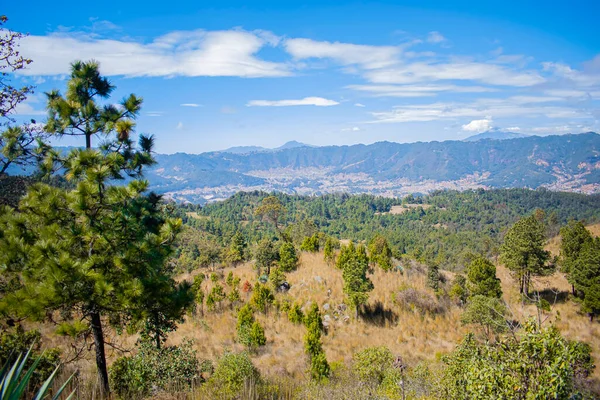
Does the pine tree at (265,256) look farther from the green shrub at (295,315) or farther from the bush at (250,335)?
the bush at (250,335)

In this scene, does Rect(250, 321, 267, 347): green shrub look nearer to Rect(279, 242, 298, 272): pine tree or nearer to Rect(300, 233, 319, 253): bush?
Rect(279, 242, 298, 272): pine tree

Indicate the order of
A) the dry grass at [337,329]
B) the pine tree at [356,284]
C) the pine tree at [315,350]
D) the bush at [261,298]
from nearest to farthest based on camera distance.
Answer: the pine tree at [315,350] < the dry grass at [337,329] < the pine tree at [356,284] < the bush at [261,298]

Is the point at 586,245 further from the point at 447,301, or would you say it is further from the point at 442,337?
the point at 442,337

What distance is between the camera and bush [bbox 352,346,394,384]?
10.2m

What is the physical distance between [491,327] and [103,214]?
17.1 m

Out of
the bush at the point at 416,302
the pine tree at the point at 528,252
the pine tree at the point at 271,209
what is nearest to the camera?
the bush at the point at 416,302

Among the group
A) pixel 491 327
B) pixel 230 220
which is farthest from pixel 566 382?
pixel 230 220

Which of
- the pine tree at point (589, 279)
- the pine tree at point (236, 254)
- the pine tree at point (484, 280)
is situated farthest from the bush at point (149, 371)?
the pine tree at point (589, 279)

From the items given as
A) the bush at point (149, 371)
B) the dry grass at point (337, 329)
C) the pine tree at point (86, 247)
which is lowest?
the dry grass at point (337, 329)

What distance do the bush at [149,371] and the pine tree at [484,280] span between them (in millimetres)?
16889

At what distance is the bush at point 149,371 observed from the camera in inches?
245

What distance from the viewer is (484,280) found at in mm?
18828

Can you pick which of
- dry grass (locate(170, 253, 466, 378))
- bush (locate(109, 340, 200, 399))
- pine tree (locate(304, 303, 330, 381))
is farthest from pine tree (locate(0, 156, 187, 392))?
dry grass (locate(170, 253, 466, 378))

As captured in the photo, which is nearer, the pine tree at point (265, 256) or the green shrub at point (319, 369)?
the green shrub at point (319, 369)
